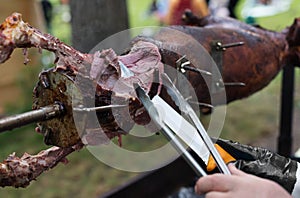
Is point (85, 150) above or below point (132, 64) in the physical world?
below

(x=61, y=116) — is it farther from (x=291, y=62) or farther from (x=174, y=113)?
(x=291, y=62)

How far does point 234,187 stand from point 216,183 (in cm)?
3

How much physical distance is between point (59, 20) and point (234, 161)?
6748 millimetres

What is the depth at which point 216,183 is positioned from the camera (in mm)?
697

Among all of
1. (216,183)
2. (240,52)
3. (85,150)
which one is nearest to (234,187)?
(216,183)

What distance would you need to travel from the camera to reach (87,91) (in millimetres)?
1047

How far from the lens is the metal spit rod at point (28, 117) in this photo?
808mm

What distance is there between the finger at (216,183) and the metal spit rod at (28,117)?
1.18 feet

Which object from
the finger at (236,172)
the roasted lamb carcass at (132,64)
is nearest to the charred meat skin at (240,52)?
the roasted lamb carcass at (132,64)

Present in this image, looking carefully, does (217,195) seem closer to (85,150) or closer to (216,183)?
(216,183)

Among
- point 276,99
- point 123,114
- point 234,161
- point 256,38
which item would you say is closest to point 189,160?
point 234,161

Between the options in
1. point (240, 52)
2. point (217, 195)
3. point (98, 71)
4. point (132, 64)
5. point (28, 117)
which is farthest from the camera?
point (240, 52)

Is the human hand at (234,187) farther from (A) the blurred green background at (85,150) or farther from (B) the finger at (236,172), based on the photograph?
(A) the blurred green background at (85,150)

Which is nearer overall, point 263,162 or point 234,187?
point 234,187
